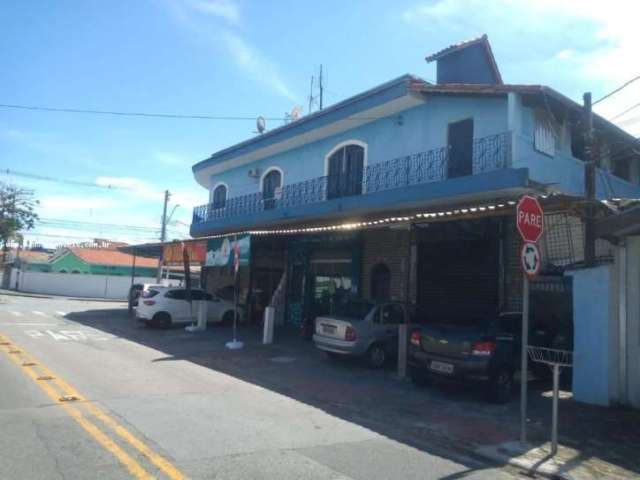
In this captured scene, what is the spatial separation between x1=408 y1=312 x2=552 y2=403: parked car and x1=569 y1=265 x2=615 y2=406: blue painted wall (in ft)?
3.36

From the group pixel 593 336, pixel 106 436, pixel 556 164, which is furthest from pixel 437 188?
pixel 106 436

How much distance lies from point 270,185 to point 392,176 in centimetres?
758

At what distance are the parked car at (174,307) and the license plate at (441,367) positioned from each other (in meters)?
12.6

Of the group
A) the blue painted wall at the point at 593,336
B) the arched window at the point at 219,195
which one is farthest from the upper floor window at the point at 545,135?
the arched window at the point at 219,195

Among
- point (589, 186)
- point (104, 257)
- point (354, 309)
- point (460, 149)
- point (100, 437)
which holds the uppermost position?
point (460, 149)

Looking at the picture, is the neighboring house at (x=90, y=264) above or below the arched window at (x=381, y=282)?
above

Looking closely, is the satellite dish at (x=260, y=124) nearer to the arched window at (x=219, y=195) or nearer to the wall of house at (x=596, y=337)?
the arched window at (x=219, y=195)

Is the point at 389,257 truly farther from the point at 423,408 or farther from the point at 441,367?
the point at 423,408

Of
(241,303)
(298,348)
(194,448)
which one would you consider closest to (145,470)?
(194,448)

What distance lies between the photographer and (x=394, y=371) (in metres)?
11.8

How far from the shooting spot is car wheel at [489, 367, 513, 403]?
29.1 feet

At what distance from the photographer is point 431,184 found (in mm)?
13078

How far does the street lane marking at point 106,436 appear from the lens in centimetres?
506

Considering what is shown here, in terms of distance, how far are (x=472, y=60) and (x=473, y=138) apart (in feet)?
14.9
